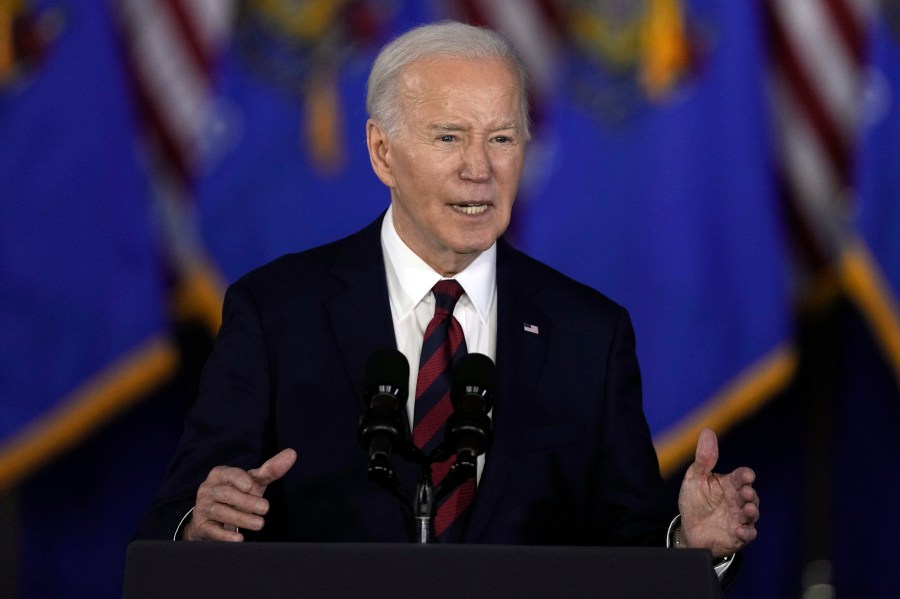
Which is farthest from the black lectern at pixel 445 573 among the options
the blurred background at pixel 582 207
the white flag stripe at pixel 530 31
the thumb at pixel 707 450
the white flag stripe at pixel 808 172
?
the white flag stripe at pixel 530 31

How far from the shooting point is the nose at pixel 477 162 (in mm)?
2254

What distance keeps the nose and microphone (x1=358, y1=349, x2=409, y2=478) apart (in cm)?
58

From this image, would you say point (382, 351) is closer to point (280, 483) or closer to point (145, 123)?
point (280, 483)

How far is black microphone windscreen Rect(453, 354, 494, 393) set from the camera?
5.80 feet

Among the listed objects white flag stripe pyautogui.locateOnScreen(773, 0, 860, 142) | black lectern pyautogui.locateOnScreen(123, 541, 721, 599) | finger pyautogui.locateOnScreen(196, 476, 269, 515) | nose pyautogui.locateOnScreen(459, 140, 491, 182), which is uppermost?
white flag stripe pyautogui.locateOnScreen(773, 0, 860, 142)

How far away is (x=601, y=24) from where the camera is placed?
3758 mm

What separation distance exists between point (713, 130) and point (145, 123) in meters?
1.63

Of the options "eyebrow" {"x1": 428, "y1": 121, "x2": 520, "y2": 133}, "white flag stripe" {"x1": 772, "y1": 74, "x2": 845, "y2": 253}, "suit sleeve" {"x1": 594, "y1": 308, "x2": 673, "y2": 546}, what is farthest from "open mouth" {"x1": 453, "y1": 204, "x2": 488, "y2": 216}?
"white flag stripe" {"x1": 772, "y1": 74, "x2": 845, "y2": 253}

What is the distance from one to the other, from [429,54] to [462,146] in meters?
0.18

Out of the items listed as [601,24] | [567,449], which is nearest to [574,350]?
[567,449]

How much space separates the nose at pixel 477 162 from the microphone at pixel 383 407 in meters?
0.58

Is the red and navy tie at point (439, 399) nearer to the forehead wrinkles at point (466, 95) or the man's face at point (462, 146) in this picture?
the man's face at point (462, 146)

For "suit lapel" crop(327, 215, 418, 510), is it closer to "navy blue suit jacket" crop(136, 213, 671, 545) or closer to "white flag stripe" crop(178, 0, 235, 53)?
"navy blue suit jacket" crop(136, 213, 671, 545)

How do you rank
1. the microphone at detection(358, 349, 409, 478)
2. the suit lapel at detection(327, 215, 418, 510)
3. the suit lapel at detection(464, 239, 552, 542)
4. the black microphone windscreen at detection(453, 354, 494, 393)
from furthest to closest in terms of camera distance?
the suit lapel at detection(327, 215, 418, 510)
the suit lapel at detection(464, 239, 552, 542)
the black microphone windscreen at detection(453, 354, 494, 393)
the microphone at detection(358, 349, 409, 478)
